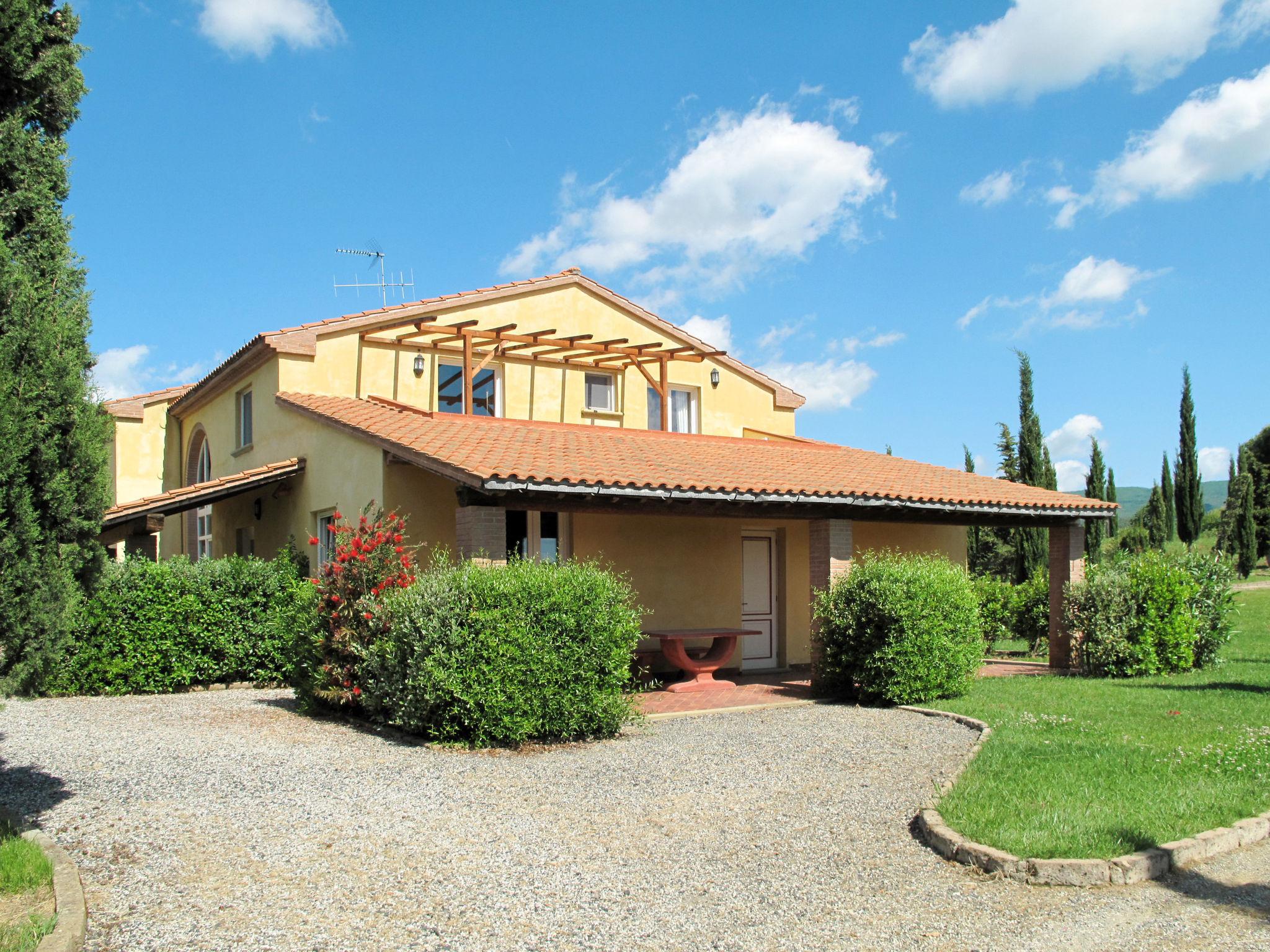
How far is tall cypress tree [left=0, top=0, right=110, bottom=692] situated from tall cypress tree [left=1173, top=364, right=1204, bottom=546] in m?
47.6

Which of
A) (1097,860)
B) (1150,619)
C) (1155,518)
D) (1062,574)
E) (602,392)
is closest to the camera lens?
(1097,860)

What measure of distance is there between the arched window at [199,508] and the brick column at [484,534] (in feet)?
41.5

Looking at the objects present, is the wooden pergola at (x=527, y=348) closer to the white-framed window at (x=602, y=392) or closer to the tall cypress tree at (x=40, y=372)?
the white-framed window at (x=602, y=392)

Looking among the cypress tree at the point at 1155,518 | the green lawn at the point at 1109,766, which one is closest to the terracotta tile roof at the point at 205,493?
the green lawn at the point at 1109,766

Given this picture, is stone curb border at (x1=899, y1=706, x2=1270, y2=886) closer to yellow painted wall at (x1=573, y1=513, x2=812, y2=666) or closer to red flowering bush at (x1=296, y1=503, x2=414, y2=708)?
red flowering bush at (x1=296, y1=503, x2=414, y2=708)

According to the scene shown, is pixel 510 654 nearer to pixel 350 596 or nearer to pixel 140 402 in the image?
pixel 350 596

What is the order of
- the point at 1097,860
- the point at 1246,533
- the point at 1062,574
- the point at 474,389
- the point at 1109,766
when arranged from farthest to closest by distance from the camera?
the point at 1246,533
the point at 474,389
the point at 1062,574
the point at 1109,766
the point at 1097,860

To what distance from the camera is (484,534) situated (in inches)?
416

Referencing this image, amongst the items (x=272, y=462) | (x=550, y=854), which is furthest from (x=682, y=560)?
(x=550, y=854)

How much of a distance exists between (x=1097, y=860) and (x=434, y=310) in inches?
576

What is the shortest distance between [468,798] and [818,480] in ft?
26.2

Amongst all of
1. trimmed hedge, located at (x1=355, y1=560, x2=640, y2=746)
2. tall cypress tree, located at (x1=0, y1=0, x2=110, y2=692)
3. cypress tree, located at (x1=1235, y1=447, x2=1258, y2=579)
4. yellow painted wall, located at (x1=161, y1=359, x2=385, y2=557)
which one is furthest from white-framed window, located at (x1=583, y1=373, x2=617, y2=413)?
cypress tree, located at (x1=1235, y1=447, x2=1258, y2=579)

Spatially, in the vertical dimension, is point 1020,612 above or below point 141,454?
below

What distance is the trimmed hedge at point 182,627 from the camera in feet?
40.5
